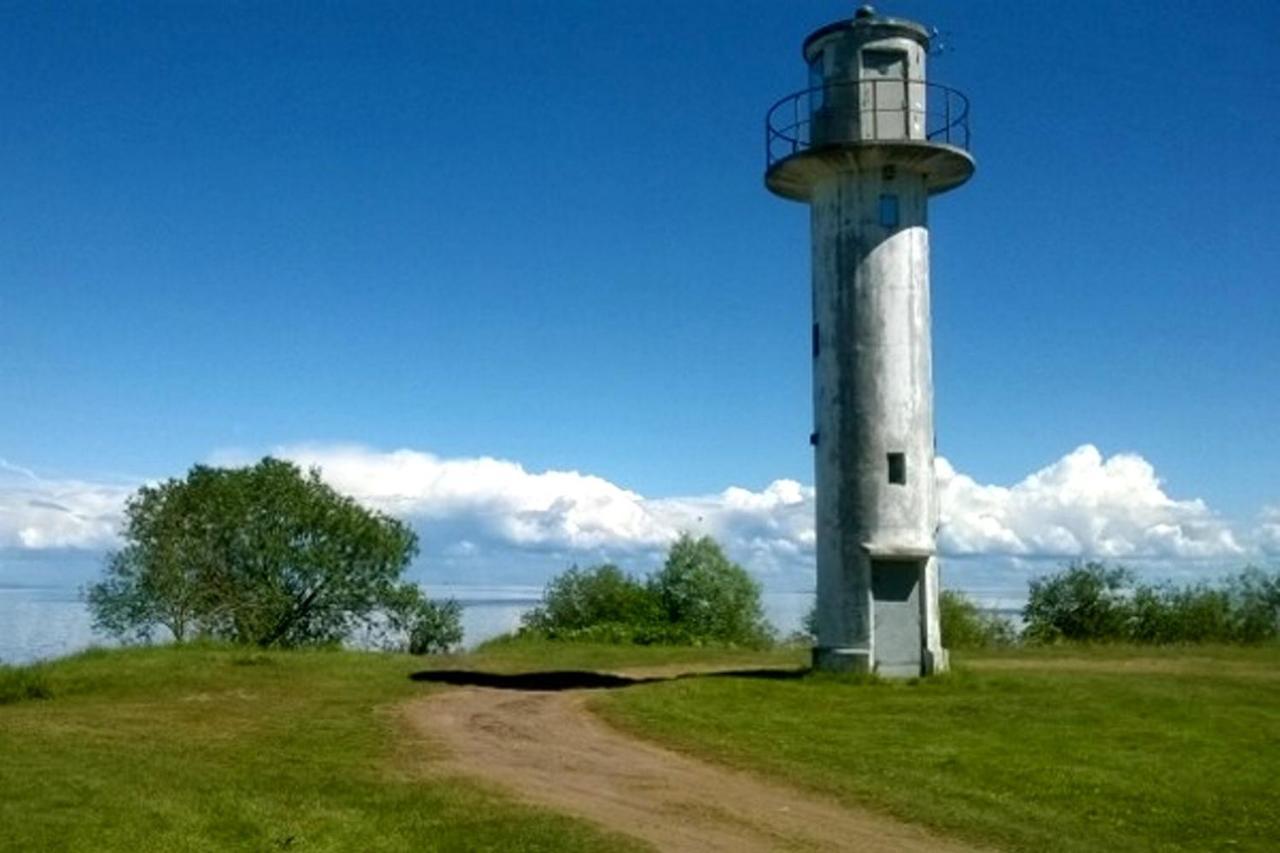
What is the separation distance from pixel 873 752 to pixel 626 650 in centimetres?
1707

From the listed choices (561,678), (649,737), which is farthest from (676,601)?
(649,737)

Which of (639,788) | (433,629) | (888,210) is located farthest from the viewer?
(433,629)

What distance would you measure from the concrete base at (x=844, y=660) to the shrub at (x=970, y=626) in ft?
45.6

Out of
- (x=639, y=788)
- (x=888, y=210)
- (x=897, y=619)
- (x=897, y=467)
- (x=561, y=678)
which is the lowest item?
(x=639, y=788)

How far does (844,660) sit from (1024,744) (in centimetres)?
739

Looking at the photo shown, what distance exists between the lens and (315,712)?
22062 mm

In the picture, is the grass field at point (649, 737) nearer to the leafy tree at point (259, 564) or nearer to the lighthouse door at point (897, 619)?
the lighthouse door at point (897, 619)

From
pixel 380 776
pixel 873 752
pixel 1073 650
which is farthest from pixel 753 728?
pixel 1073 650

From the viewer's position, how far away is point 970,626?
41562mm

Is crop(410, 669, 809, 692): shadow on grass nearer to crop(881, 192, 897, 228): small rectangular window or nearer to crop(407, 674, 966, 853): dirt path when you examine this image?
crop(407, 674, 966, 853): dirt path

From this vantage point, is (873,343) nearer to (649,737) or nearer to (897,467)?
(897,467)

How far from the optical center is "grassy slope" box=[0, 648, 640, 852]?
13.1m

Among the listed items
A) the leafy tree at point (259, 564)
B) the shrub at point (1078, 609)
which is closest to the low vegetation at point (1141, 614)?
the shrub at point (1078, 609)

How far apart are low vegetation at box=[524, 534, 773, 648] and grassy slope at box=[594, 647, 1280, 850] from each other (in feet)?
71.9
